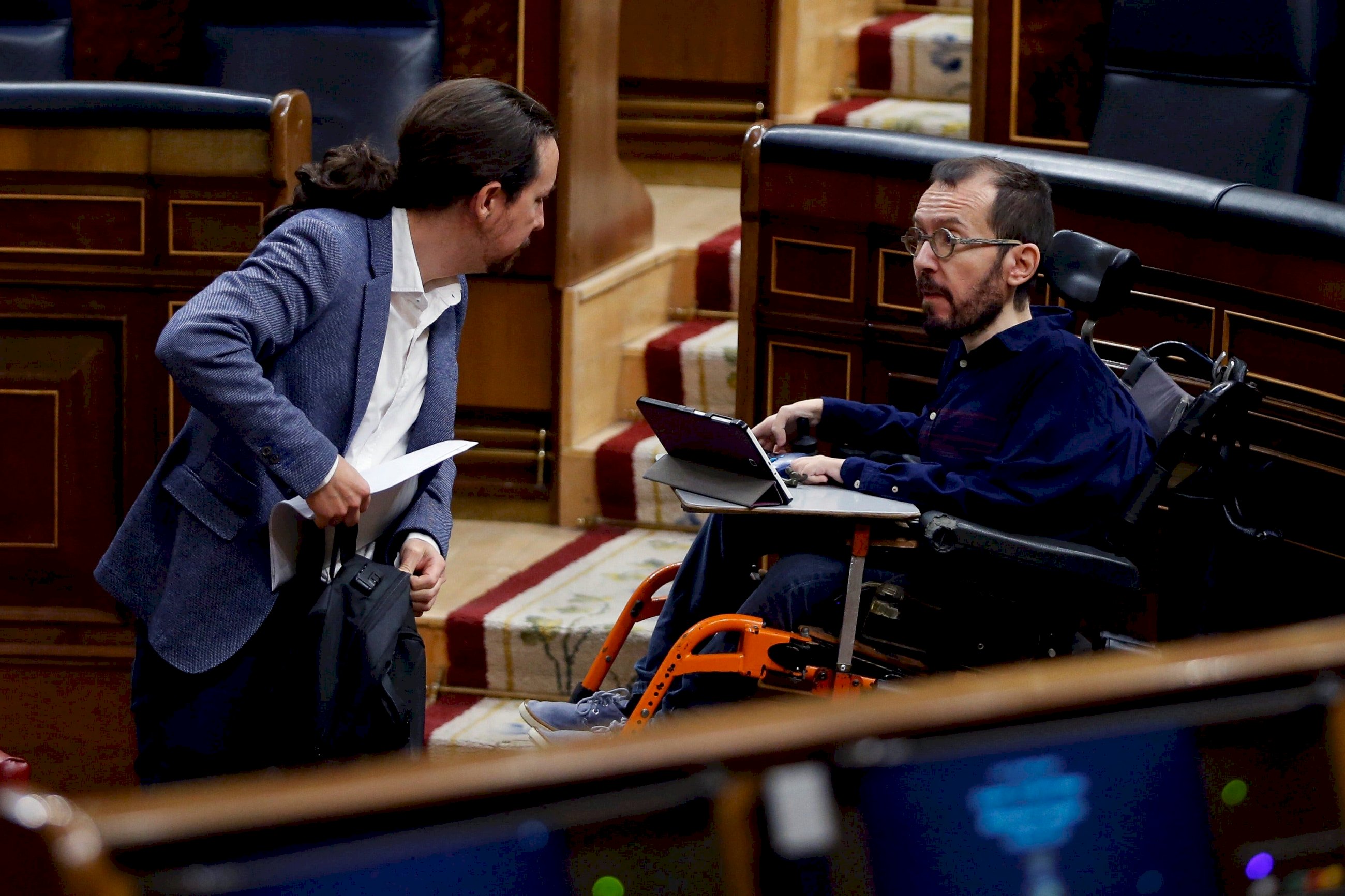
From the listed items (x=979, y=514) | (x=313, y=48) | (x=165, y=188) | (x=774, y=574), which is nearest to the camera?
(x=979, y=514)

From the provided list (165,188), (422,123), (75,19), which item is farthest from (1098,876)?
(75,19)

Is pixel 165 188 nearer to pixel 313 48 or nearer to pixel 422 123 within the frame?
pixel 313 48

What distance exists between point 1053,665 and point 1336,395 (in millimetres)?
1611

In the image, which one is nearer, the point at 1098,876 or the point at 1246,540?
the point at 1098,876

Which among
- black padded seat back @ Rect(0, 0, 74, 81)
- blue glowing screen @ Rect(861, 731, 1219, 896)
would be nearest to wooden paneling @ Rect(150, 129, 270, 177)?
black padded seat back @ Rect(0, 0, 74, 81)

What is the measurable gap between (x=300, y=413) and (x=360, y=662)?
30 cm

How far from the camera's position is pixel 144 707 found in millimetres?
1996

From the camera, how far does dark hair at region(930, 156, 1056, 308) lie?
2.28 m

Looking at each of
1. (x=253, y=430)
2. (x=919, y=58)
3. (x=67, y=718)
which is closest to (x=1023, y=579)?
(x=253, y=430)

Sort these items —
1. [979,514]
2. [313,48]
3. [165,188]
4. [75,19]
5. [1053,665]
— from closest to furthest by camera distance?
[1053,665] → [979,514] → [165,188] → [313,48] → [75,19]

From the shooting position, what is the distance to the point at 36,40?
3.82m

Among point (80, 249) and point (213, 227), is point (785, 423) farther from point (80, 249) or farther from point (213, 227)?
point (80, 249)

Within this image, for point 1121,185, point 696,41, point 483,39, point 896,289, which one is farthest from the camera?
point 696,41

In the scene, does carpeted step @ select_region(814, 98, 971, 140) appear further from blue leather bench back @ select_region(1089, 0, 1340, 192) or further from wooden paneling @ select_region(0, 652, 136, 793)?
wooden paneling @ select_region(0, 652, 136, 793)
